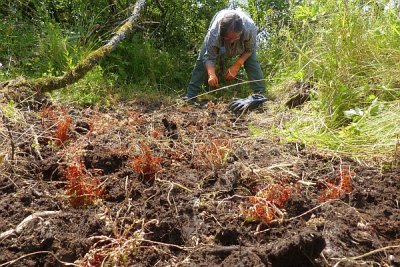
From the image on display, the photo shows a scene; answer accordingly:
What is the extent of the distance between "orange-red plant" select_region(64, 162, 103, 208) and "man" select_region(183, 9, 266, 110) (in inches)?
116

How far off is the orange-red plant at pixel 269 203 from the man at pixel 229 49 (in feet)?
9.19

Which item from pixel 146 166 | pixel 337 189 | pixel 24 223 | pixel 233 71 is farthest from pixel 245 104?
pixel 24 223

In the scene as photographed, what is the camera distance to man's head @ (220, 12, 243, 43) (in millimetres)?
5352

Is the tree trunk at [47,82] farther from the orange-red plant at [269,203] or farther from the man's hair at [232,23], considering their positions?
the orange-red plant at [269,203]

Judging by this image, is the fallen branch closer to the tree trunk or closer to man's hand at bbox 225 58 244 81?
the tree trunk

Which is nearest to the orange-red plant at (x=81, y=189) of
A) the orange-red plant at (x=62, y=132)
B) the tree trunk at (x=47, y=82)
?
the orange-red plant at (x=62, y=132)

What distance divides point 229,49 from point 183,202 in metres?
3.81

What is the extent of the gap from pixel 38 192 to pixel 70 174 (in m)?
0.18

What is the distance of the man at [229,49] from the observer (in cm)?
540

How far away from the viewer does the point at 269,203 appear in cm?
222

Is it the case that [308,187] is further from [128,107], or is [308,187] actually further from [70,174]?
[128,107]

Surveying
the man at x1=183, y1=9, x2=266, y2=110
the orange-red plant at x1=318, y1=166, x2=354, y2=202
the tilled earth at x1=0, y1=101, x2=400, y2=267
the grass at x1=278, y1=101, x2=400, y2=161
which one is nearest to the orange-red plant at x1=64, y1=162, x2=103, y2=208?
the tilled earth at x1=0, y1=101, x2=400, y2=267

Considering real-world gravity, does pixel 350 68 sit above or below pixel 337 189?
above

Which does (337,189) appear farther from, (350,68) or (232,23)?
(232,23)
